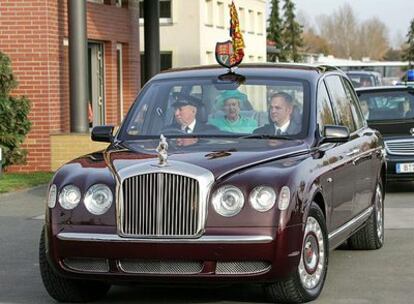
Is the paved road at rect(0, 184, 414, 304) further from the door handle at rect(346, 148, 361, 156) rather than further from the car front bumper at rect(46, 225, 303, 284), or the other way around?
the door handle at rect(346, 148, 361, 156)

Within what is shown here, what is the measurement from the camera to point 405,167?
15008 millimetres

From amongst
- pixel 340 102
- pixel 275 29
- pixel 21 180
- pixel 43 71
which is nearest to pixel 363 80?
pixel 43 71

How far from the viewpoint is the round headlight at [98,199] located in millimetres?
6828

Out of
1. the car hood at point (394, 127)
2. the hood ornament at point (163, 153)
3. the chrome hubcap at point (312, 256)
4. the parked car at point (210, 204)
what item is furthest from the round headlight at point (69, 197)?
the car hood at point (394, 127)

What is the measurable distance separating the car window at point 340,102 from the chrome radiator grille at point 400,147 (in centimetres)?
583

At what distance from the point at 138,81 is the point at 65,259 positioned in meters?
17.0

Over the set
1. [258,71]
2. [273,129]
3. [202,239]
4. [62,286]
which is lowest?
[62,286]

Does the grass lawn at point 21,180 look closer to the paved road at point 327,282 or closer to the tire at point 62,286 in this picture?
the paved road at point 327,282

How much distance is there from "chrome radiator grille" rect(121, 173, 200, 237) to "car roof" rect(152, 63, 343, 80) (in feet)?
6.74

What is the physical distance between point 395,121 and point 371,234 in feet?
20.6

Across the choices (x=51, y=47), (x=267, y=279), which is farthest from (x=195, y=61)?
(x=267, y=279)

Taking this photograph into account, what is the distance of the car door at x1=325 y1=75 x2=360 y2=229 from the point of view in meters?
8.02

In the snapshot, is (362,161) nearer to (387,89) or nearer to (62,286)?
(62,286)

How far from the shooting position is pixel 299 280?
275 inches
